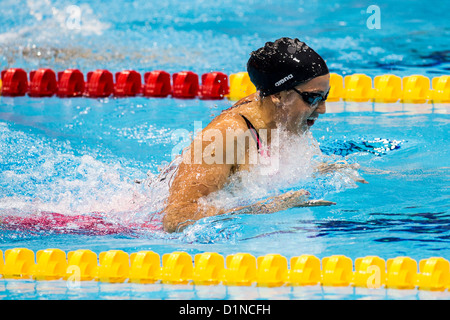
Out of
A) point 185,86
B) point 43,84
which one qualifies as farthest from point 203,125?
point 43,84

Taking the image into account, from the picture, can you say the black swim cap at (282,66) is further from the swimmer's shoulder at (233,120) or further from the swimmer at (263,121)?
the swimmer's shoulder at (233,120)

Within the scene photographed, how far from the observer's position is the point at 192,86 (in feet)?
20.3

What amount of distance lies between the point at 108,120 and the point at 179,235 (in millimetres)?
2683

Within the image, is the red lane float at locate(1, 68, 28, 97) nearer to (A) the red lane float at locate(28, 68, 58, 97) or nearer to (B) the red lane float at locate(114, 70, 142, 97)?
(A) the red lane float at locate(28, 68, 58, 97)

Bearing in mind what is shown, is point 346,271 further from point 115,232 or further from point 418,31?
point 418,31

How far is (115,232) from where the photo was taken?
3.25m

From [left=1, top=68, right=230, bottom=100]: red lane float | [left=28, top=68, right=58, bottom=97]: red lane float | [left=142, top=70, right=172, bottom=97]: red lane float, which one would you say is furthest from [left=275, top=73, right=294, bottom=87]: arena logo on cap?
[left=28, top=68, right=58, bottom=97]: red lane float

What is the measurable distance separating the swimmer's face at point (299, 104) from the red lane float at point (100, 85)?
345 cm

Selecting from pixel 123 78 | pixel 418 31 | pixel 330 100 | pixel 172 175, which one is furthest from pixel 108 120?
pixel 418 31

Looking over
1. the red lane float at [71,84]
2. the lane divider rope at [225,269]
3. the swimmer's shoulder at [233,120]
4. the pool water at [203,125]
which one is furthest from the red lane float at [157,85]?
the lane divider rope at [225,269]

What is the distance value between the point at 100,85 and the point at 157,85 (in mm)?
527

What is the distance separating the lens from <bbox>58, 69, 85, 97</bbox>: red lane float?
20.9ft

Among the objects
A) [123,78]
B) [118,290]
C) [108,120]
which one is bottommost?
[118,290]

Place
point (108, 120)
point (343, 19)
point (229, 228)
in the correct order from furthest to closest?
point (343, 19) < point (108, 120) < point (229, 228)
